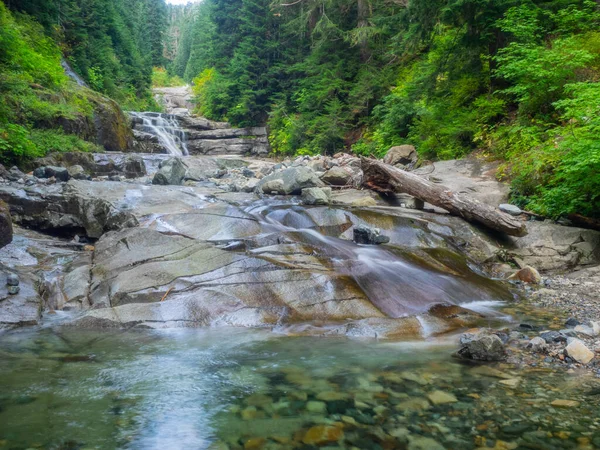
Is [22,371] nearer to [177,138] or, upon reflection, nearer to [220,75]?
[177,138]

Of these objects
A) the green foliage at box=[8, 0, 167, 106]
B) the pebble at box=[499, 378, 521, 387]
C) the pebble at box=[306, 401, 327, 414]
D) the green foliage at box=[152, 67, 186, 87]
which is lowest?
the pebble at box=[306, 401, 327, 414]

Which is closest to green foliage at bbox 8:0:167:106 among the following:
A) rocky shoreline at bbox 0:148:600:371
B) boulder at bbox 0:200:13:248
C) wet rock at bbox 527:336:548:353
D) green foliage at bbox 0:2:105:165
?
green foliage at bbox 0:2:105:165

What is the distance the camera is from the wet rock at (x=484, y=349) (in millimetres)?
3658

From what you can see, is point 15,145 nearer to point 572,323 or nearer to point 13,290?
point 13,290

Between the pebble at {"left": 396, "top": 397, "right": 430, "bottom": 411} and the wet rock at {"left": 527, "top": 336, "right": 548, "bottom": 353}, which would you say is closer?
the pebble at {"left": 396, "top": 397, "right": 430, "bottom": 411}

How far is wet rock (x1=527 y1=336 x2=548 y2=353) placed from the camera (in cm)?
377

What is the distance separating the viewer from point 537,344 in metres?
3.83

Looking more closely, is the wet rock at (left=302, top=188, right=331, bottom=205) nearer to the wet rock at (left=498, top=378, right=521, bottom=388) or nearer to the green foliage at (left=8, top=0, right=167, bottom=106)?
the wet rock at (left=498, top=378, right=521, bottom=388)

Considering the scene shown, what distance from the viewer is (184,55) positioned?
75625 millimetres

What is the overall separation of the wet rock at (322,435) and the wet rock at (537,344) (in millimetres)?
2258

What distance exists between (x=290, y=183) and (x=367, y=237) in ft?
13.2

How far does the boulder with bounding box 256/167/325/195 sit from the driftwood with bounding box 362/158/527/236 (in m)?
1.42

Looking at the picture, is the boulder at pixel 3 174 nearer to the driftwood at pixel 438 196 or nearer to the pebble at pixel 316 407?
the driftwood at pixel 438 196

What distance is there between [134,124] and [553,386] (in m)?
23.8
